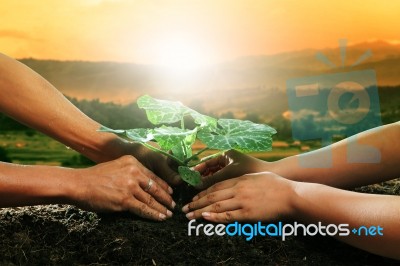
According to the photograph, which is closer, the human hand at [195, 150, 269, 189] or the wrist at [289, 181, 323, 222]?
the wrist at [289, 181, 323, 222]

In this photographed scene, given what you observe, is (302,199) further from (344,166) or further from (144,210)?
(144,210)

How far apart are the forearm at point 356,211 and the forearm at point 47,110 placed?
702 mm

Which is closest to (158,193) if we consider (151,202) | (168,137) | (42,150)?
(151,202)

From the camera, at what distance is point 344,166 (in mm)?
1799

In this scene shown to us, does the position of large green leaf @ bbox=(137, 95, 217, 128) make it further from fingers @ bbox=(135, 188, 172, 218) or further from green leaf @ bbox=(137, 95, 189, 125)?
fingers @ bbox=(135, 188, 172, 218)

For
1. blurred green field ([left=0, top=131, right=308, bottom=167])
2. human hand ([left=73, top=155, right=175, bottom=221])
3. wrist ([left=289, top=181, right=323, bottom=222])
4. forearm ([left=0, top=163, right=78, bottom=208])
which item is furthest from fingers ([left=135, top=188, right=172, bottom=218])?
blurred green field ([left=0, top=131, right=308, bottom=167])

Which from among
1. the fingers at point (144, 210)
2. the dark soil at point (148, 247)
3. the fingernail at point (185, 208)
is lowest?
the dark soil at point (148, 247)

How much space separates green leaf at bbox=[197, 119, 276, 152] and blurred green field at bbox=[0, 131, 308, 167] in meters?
0.92

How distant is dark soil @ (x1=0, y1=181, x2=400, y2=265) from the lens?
1416 mm

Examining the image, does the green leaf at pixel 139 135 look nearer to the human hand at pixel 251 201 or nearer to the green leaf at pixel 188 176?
the green leaf at pixel 188 176

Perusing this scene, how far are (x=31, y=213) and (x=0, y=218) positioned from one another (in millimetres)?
103

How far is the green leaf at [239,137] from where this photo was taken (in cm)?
162

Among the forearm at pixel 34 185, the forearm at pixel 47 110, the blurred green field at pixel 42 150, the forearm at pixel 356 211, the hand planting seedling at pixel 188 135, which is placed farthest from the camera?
the blurred green field at pixel 42 150

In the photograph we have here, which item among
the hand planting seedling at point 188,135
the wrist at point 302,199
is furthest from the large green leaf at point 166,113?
the wrist at point 302,199
